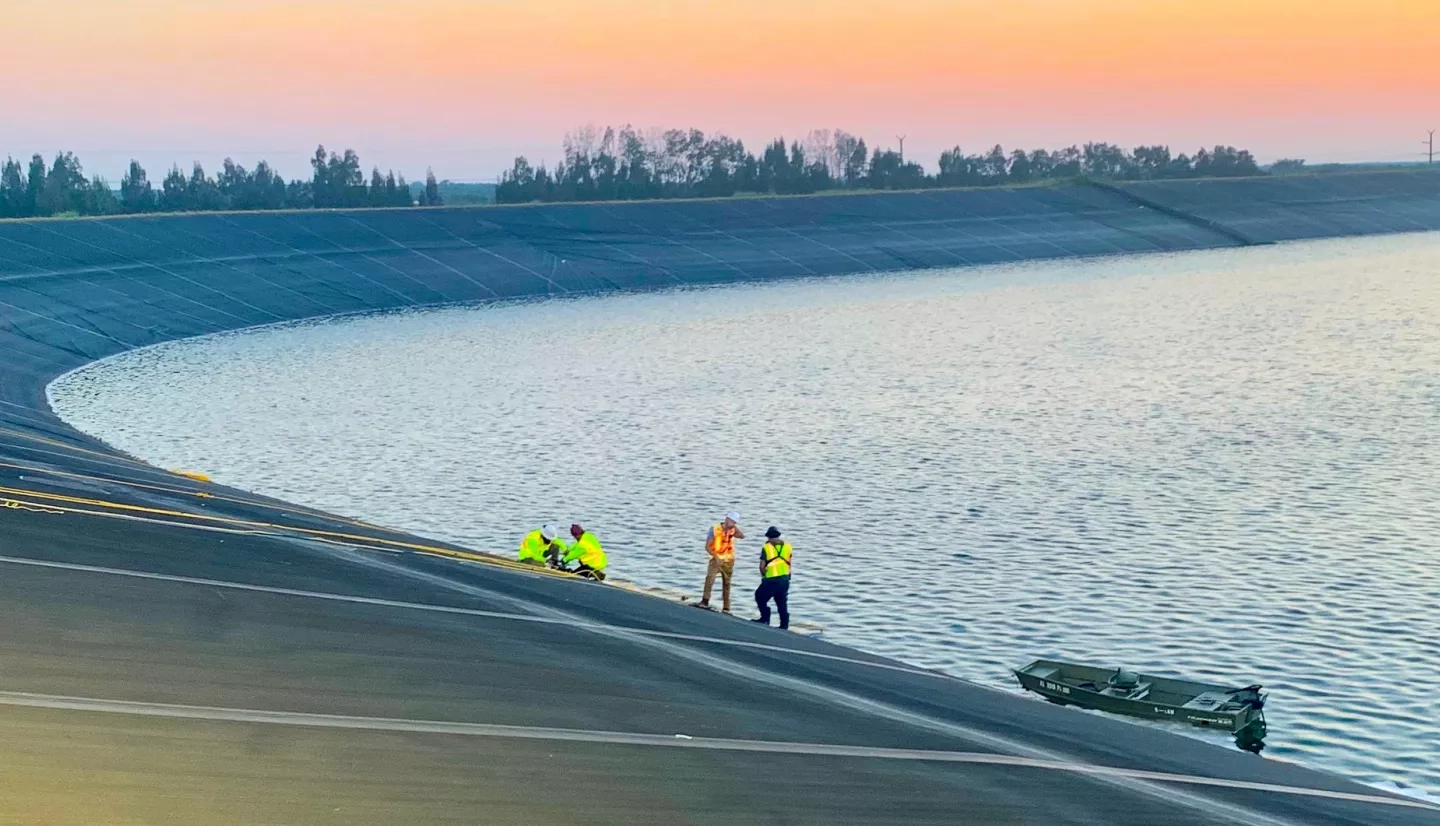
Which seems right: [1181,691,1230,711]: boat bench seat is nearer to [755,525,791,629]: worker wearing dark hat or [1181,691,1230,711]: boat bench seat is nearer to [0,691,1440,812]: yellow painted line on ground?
[0,691,1440,812]: yellow painted line on ground

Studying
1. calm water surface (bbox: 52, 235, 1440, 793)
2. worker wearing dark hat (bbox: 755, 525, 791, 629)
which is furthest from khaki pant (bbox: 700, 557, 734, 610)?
calm water surface (bbox: 52, 235, 1440, 793)

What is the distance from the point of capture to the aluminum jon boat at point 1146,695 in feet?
64.5

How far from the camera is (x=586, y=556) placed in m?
26.7

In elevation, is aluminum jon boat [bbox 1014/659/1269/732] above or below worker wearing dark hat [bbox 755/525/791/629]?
below

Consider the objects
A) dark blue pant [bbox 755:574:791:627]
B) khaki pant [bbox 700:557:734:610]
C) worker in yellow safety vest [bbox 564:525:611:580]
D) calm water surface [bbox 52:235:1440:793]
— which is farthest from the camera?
worker in yellow safety vest [bbox 564:525:611:580]

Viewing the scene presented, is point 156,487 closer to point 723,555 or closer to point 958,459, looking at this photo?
point 723,555

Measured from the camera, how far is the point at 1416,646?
23766 mm

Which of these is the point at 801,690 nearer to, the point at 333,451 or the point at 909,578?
the point at 909,578

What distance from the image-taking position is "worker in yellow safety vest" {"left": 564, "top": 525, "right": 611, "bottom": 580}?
26641mm

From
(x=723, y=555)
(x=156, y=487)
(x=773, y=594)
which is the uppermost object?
(x=156, y=487)

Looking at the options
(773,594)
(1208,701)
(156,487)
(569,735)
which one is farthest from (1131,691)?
(156,487)

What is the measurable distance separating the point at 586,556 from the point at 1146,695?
1023cm

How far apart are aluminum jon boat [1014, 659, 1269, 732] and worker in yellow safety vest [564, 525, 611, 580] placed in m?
8.14

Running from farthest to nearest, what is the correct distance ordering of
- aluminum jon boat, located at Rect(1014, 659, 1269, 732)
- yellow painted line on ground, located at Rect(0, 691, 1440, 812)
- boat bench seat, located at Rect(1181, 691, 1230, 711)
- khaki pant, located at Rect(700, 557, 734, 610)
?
khaki pant, located at Rect(700, 557, 734, 610) < boat bench seat, located at Rect(1181, 691, 1230, 711) < aluminum jon boat, located at Rect(1014, 659, 1269, 732) < yellow painted line on ground, located at Rect(0, 691, 1440, 812)
